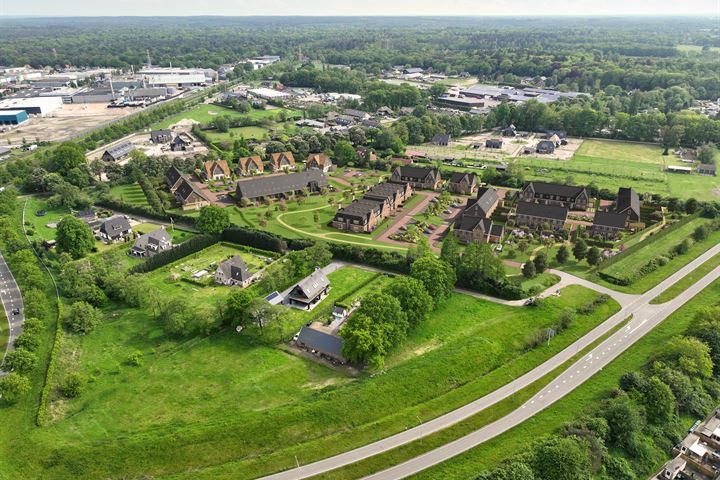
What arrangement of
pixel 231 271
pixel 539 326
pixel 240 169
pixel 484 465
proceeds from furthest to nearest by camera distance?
1. pixel 240 169
2. pixel 231 271
3. pixel 539 326
4. pixel 484 465

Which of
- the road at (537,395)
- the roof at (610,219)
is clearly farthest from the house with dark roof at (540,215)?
the road at (537,395)

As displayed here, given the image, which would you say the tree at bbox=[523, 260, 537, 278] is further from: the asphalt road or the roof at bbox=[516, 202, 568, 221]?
the asphalt road

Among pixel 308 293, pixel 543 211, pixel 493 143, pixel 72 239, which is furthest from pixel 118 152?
pixel 543 211

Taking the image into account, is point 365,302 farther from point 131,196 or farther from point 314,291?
→ point 131,196

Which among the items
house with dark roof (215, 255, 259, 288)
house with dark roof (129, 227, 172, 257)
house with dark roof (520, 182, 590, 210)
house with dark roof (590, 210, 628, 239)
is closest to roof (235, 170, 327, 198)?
house with dark roof (129, 227, 172, 257)

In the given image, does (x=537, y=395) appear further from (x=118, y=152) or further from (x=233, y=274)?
(x=118, y=152)

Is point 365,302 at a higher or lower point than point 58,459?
higher

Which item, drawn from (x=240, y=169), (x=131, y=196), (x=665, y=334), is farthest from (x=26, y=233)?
(x=665, y=334)
